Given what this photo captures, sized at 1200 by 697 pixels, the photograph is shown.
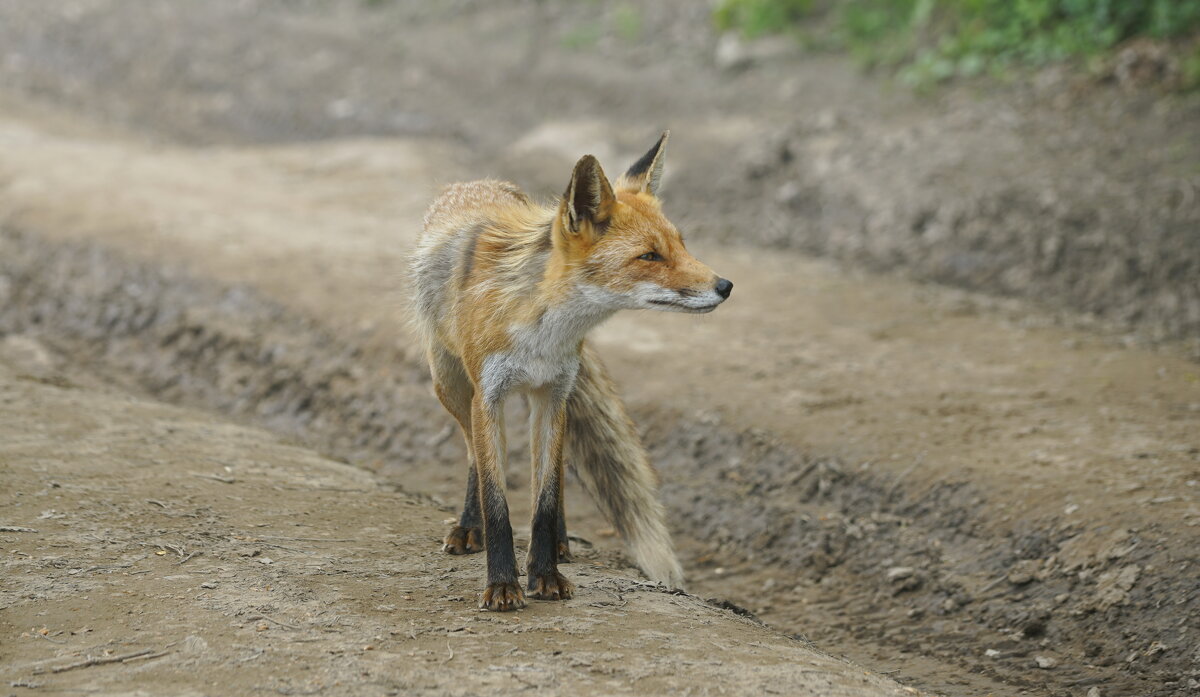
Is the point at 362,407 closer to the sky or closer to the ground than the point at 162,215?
closer to the ground

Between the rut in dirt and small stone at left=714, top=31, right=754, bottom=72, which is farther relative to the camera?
small stone at left=714, top=31, right=754, bottom=72

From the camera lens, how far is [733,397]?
7.82 meters

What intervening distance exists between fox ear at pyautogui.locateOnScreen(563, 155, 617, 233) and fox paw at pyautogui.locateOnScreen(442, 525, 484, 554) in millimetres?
1765

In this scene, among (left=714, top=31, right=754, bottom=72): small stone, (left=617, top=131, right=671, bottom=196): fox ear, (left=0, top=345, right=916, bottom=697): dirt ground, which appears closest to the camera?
(left=0, top=345, right=916, bottom=697): dirt ground

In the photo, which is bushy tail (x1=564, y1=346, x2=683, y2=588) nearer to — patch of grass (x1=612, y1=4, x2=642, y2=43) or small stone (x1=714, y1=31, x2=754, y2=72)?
small stone (x1=714, y1=31, x2=754, y2=72)

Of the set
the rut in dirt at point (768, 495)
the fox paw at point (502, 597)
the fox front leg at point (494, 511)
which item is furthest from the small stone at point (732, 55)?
the fox paw at point (502, 597)

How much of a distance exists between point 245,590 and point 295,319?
5060 millimetres

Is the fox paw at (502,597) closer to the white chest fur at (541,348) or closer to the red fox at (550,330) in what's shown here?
the red fox at (550,330)

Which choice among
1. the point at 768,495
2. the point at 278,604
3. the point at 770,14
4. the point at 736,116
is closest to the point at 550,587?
the point at 278,604

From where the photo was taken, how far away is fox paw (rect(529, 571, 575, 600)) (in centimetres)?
496

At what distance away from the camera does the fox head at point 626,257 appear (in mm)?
4676

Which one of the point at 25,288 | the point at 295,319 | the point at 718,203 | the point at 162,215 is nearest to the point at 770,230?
the point at 718,203

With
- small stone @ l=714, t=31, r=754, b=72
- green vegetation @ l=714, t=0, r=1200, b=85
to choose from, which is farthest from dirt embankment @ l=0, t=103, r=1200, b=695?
small stone @ l=714, t=31, r=754, b=72

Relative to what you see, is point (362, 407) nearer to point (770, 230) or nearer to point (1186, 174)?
point (770, 230)
